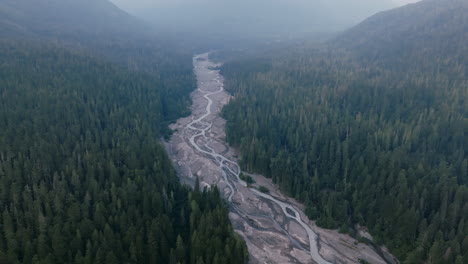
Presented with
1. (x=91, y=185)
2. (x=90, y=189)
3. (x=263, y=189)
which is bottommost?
(x=263, y=189)

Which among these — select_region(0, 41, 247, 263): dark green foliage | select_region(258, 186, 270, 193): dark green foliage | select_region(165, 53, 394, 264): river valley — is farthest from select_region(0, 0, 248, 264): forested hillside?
select_region(258, 186, 270, 193): dark green foliage

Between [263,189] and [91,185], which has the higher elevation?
[91,185]

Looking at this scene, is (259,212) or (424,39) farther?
(424,39)

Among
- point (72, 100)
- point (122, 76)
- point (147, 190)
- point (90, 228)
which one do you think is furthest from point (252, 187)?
point (122, 76)

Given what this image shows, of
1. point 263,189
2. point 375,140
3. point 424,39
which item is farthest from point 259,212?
point 424,39

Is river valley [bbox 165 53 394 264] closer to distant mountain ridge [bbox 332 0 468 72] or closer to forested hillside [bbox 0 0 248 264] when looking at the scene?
forested hillside [bbox 0 0 248 264]

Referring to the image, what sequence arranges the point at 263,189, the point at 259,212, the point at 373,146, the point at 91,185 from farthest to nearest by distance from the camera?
the point at 373,146 → the point at 263,189 → the point at 259,212 → the point at 91,185

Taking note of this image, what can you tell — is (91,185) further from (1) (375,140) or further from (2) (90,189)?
(1) (375,140)

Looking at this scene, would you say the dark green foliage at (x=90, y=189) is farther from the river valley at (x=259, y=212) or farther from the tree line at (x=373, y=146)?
the tree line at (x=373, y=146)
